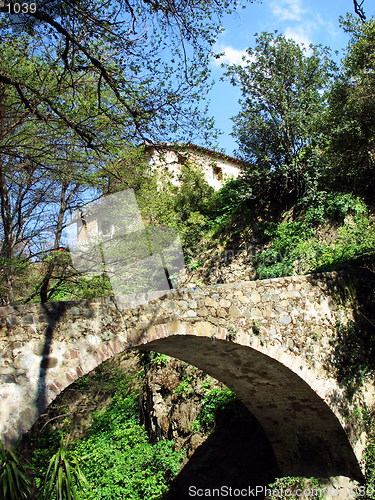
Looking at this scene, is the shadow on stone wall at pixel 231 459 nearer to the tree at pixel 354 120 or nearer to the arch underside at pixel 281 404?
the arch underside at pixel 281 404

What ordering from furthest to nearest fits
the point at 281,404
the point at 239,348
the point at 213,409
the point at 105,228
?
1. the point at 105,228
2. the point at 213,409
3. the point at 281,404
4. the point at 239,348

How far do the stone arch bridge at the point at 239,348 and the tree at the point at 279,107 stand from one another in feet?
18.0

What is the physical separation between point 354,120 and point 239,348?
617 cm

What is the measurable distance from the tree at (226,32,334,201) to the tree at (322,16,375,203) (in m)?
0.96

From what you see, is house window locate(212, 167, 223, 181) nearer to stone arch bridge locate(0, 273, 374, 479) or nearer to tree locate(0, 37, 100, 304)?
tree locate(0, 37, 100, 304)

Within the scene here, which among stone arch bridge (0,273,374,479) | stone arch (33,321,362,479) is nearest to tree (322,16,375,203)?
stone arch bridge (0,273,374,479)

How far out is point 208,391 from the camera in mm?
10570

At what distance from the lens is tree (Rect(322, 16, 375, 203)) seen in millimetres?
8961

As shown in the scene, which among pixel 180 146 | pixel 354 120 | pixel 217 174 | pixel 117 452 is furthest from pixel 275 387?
pixel 217 174

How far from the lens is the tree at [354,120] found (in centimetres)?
896

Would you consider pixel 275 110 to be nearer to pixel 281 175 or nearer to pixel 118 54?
pixel 281 175

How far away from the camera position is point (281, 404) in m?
7.94

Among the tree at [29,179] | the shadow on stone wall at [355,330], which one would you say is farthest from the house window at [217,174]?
the shadow on stone wall at [355,330]

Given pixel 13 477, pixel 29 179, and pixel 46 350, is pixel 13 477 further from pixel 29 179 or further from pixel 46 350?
pixel 29 179
